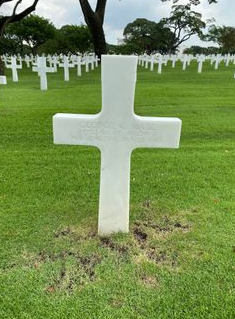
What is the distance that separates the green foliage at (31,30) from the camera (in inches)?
1211

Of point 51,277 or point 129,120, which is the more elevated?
point 129,120

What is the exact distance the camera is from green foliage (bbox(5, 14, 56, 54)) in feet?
101

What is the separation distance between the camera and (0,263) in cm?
224

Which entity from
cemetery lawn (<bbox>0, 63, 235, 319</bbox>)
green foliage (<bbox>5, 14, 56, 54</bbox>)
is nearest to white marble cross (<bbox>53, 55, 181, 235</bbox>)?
cemetery lawn (<bbox>0, 63, 235, 319</bbox>)

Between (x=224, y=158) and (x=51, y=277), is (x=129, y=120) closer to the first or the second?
(x=51, y=277)

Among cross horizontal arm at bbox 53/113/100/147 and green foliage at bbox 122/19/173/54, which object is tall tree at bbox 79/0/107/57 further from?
green foliage at bbox 122/19/173/54

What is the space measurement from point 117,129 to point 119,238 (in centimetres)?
89

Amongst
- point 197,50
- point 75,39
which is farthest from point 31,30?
point 197,50

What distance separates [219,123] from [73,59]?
1282cm

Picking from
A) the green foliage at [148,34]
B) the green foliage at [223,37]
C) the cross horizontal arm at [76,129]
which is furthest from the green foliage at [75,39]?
the cross horizontal arm at [76,129]

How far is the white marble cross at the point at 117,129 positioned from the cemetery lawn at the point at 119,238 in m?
0.46

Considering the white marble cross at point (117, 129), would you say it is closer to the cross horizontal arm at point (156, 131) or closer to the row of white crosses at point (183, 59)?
the cross horizontal arm at point (156, 131)

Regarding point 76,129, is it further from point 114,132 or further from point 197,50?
point 197,50

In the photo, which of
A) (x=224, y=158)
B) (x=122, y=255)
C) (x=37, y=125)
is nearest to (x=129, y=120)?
(x=122, y=255)
